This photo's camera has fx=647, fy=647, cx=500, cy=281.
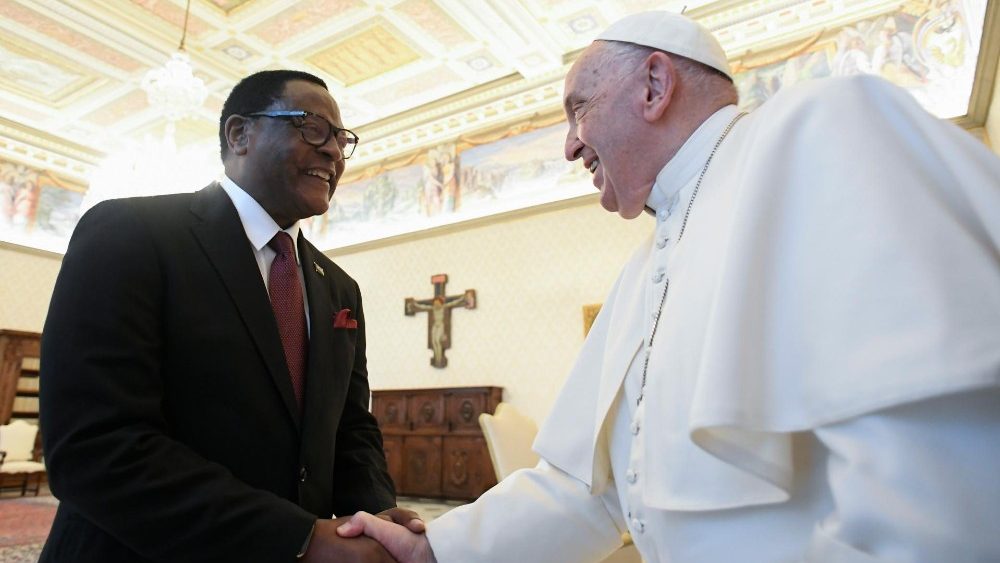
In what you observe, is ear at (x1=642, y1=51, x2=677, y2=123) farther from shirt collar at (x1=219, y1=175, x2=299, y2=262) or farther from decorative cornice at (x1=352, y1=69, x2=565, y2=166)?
decorative cornice at (x1=352, y1=69, x2=565, y2=166)

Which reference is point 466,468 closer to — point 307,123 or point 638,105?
point 307,123

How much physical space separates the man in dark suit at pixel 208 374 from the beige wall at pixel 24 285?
1253 cm

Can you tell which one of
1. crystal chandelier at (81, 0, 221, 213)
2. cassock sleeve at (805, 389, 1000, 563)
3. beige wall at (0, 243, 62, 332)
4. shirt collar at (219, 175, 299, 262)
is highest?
crystal chandelier at (81, 0, 221, 213)

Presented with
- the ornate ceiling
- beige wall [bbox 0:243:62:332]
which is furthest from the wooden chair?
the ornate ceiling

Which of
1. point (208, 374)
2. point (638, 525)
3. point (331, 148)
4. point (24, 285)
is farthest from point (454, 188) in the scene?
point (638, 525)

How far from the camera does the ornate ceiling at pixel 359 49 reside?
27.1 feet

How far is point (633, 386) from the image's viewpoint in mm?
1506

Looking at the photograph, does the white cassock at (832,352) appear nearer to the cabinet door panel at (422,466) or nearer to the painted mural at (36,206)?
the cabinet door panel at (422,466)

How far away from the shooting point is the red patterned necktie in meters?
1.74

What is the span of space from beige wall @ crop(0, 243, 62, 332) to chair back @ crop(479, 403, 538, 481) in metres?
11.0

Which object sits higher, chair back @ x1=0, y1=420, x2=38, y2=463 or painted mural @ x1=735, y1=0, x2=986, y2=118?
painted mural @ x1=735, y1=0, x2=986, y2=118

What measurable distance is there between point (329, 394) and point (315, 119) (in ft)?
2.79

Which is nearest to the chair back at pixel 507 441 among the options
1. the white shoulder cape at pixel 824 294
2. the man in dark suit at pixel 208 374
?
the man in dark suit at pixel 208 374

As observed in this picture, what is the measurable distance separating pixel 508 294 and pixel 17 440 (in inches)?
311
